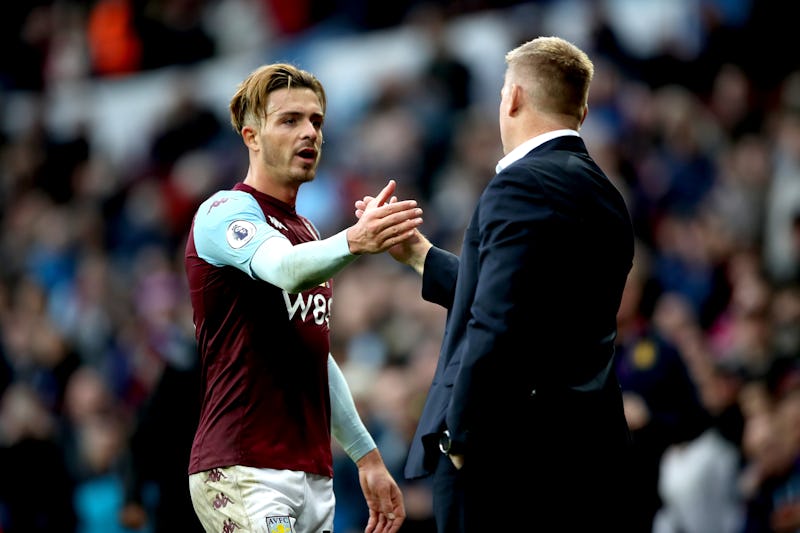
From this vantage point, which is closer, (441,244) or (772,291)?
(772,291)

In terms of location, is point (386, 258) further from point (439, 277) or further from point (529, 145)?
point (529, 145)

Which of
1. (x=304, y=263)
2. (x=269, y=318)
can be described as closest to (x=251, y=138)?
(x=269, y=318)

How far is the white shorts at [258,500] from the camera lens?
4.61 metres

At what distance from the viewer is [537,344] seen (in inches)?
173

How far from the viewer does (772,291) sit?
960 centimetres

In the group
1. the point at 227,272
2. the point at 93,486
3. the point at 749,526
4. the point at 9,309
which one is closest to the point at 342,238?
the point at 227,272

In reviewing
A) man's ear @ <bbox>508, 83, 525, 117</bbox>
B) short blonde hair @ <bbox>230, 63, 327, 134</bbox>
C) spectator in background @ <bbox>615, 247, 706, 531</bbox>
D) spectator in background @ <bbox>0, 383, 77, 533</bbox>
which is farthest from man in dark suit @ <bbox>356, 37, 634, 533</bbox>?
spectator in background @ <bbox>0, 383, 77, 533</bbox>

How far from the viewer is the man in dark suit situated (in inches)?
170

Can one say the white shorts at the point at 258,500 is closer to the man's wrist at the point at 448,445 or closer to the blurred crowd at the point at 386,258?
the man's wrist at the point at 448,445

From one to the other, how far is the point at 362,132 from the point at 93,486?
15.9ft

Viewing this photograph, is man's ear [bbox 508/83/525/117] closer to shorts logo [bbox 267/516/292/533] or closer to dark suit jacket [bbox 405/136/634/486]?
dark suit jacket [bbox 405/136/634/486]

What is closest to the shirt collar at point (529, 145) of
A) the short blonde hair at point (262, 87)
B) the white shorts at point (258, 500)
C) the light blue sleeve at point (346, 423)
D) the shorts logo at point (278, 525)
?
the short blonde hair at point (262, 87)

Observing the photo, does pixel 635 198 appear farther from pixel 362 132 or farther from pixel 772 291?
pixel 362 132

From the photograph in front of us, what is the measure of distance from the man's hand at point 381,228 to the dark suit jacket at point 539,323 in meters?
0.26
